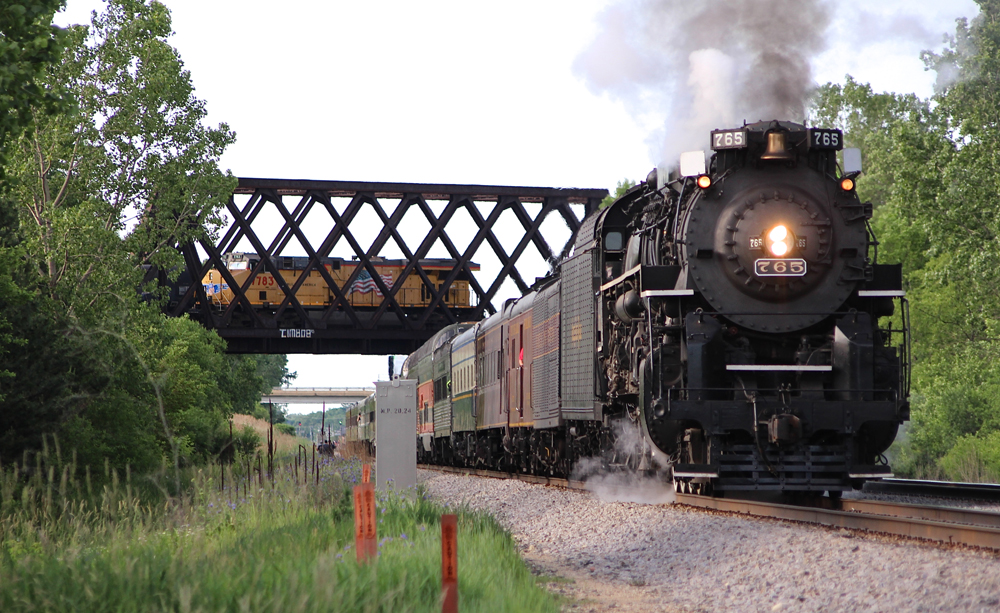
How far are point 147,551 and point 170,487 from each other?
46.5 feet

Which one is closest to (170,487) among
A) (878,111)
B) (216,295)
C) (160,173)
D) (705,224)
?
(160,173)

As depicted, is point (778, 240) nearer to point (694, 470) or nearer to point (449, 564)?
point (694, 470)

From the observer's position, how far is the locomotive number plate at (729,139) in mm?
11438

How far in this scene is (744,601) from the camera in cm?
681

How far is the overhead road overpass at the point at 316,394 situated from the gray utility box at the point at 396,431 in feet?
290

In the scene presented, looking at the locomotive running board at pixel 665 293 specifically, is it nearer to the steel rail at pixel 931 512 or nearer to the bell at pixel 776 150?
the bell at pixel 776 150

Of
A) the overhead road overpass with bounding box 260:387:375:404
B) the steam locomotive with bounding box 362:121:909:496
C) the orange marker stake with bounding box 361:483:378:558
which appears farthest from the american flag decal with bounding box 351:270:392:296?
the overhead road overpass with bounding box 260:387:375:404

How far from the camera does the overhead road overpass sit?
105m

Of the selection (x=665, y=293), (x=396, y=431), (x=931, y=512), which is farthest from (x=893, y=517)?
(x=396, y=431)

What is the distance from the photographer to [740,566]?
25.8 feet

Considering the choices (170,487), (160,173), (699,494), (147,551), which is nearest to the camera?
(147,551)

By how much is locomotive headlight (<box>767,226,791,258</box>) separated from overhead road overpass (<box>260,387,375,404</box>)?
309 feet

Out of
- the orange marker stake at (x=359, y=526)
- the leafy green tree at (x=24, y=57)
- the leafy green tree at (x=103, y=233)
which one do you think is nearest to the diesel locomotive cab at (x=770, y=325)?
the orange marker stake at (x=359, y=526)

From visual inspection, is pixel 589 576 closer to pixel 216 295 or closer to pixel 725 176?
pixel 725 176
